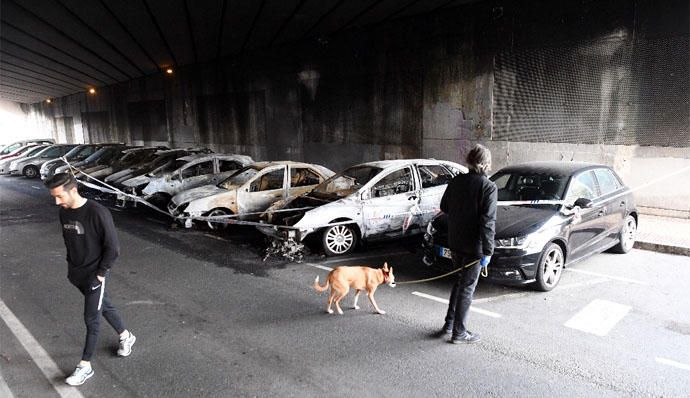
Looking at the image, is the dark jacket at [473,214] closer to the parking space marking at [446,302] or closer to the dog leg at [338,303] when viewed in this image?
the parking space marking at [446,302]

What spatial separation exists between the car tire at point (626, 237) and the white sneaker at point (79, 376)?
298 inches

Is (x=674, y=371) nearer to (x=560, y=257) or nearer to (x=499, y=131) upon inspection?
(x=560, y=257)

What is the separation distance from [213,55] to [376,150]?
11.2 meters

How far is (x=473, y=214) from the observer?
4.36 m

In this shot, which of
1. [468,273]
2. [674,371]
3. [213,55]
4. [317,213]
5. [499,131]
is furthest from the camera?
[213,55]

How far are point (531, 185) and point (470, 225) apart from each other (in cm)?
288

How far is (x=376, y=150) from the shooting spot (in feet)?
50.7

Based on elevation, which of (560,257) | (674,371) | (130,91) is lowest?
(674,371)

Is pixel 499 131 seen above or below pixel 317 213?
above

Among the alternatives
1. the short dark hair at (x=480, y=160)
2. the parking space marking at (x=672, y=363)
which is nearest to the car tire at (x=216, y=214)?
the short dark hair at (x=480, y=160)

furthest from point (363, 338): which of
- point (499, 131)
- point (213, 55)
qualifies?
point (213, 55)

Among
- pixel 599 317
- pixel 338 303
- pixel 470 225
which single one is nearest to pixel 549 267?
pixel 599 317

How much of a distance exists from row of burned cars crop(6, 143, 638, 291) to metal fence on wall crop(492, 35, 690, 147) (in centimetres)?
301

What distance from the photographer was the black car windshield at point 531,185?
6.50 m
